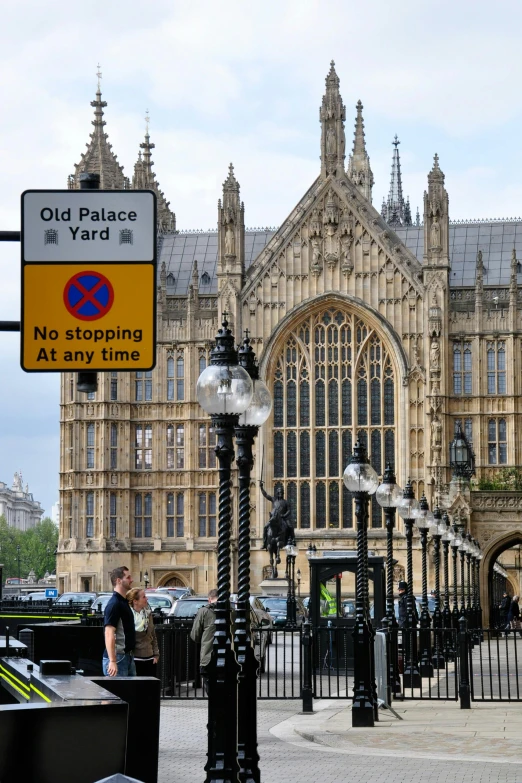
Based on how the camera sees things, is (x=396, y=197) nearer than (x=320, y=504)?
No

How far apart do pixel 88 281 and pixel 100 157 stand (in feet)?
209

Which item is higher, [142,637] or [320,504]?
[320,504]

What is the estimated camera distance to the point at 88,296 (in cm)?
747

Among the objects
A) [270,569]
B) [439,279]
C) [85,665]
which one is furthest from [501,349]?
[85,665]

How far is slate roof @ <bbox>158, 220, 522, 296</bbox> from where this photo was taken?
6756 centimetres

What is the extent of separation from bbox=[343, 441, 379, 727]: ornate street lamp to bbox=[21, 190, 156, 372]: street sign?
12358mm

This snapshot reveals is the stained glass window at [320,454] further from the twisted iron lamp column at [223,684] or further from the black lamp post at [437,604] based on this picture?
the twisted iron lamp column at [223,684]

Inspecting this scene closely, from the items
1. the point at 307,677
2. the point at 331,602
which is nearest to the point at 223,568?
the point at 307,677

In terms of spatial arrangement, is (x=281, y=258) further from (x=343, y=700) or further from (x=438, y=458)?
(x=343, y=700)

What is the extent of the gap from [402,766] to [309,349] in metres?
Answer: 49.5

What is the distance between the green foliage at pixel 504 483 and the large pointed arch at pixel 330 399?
4784 mm

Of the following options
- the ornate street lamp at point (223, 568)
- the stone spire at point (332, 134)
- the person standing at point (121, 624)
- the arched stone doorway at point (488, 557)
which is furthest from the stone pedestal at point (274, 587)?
the ornate street lamp at point (223, 568)

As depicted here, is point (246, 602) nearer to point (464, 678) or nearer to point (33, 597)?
point (464, 678)

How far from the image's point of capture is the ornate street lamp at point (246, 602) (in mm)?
12719
